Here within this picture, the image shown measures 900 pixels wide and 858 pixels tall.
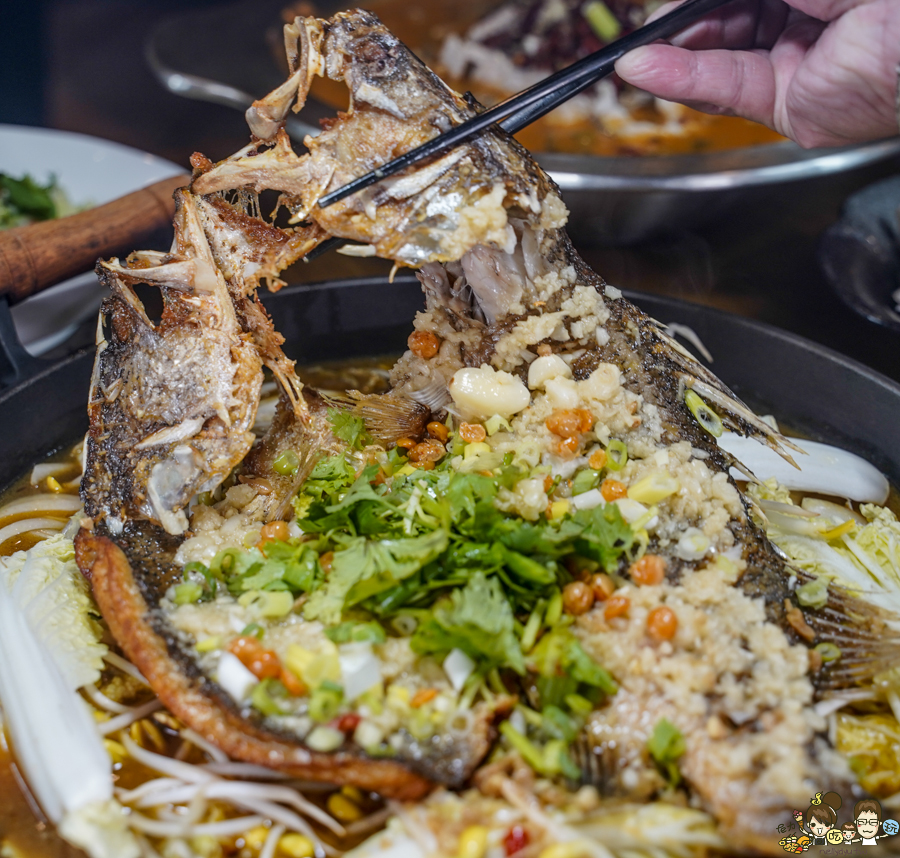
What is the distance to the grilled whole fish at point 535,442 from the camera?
1.83m

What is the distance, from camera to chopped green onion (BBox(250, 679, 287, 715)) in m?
1.85

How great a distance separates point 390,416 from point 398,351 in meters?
1.03

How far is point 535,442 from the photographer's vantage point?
7.48ft

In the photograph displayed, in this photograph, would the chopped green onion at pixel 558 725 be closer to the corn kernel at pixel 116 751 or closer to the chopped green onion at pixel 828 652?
the chopped green onion at pixel 828 652

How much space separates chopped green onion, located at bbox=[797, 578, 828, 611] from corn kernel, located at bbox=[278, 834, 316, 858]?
A: 1.49 meters

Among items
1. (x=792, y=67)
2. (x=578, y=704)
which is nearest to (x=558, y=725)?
(x=578, y=704)

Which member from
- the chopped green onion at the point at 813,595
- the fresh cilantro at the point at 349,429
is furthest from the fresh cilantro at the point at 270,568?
the chopped green onion at the point at 813,595

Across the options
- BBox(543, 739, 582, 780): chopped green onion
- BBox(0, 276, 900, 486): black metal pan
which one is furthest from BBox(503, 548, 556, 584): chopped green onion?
BBox(0, 276, 900, 486): black metal pan

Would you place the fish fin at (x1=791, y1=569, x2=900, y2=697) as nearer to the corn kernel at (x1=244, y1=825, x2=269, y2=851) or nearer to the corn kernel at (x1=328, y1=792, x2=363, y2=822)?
the corn kernel at (x1=328, y1=792, x2=363, y2=822)

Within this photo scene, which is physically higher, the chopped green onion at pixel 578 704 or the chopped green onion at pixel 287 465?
the chopped green onion at pixel 287 465

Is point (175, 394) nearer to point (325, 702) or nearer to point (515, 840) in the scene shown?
point (325, 702)

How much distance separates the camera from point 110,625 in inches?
81.1

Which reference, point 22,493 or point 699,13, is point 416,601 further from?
point 699,13

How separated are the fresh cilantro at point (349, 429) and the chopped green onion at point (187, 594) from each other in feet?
2.25
